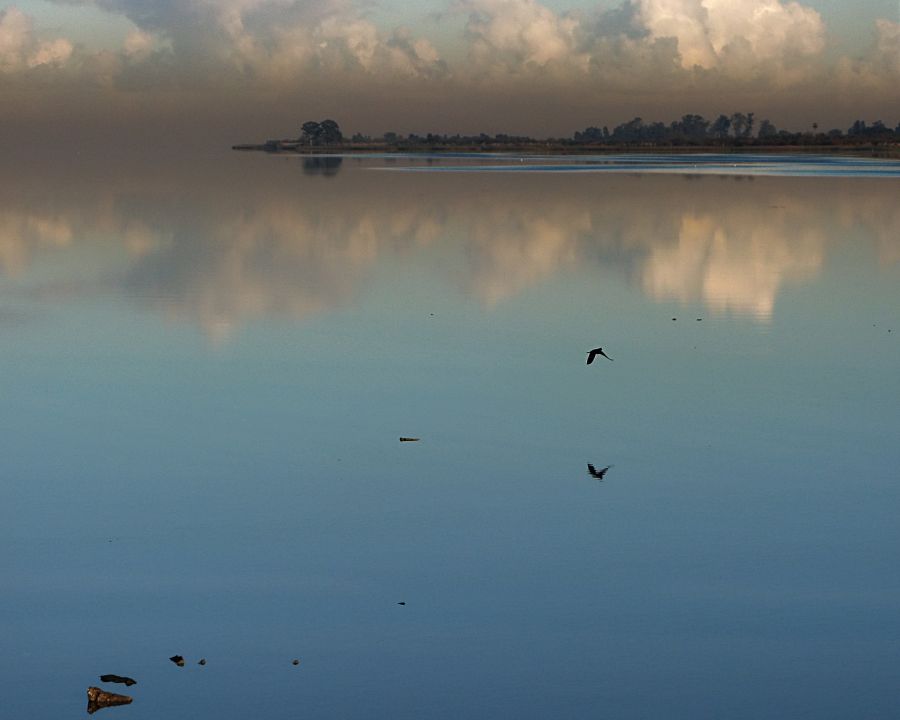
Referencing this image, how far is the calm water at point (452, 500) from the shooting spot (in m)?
6.30

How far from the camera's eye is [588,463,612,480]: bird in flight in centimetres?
958

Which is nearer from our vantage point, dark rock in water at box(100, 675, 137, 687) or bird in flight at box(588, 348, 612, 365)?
dark rock in water at box(100, 675, 137, 687)

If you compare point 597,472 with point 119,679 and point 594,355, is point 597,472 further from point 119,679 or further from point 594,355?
point 119,679

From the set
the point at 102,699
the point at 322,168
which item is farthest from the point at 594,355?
the point at 322,168

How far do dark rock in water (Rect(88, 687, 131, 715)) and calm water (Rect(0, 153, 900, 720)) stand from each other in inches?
2.2

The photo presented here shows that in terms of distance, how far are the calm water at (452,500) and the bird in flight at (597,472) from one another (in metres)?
0.06

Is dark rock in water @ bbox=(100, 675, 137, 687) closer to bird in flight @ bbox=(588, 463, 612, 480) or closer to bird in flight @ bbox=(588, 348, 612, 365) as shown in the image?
bird in flight @ bbox=(588, 463, 612, 480)

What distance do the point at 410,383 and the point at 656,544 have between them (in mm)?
5165

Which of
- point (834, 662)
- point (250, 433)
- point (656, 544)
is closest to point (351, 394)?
point (250, 433)

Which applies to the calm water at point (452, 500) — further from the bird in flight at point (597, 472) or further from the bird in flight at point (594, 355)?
the bird in flight at point (594, 355)

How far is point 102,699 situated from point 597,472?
467 cm

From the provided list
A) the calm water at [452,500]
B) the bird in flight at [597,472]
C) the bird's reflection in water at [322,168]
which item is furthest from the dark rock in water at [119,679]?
the bird's reflection in water at [322,168]

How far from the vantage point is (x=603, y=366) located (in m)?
13.9

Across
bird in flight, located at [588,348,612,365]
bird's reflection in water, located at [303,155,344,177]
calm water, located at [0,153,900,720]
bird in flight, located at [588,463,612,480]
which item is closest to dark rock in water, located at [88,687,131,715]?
calm water, located at [0,153,900,720]
